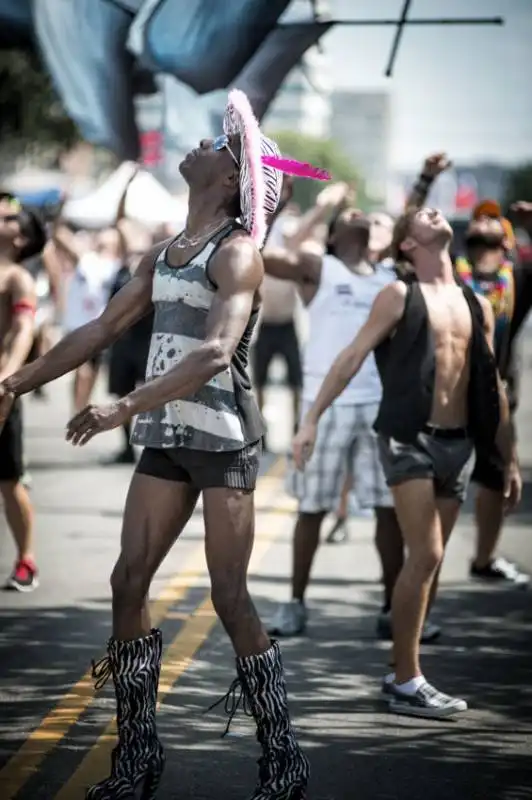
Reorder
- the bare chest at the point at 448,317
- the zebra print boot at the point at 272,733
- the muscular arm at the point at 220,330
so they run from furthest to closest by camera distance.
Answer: the bare chest at the point at 448,317
the zebra print boot at the point at 272,733
the muscular arm at the point at 220,330

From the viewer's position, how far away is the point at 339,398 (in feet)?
29.6

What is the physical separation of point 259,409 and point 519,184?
4703 inches

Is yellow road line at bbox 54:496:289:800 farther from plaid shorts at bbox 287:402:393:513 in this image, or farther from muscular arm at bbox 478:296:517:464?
muscular arm at bbox 478:296:517:464

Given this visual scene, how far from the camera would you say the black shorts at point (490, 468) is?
24.8ft

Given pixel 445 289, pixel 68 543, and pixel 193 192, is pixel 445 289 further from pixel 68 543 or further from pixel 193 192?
pixel 68 543

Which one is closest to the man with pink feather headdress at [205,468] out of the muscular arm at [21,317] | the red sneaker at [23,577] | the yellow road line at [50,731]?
the yellow road line at [50,731]

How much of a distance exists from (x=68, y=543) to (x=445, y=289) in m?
4.55

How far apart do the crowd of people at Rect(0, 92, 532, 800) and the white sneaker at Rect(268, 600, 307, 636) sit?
1cm

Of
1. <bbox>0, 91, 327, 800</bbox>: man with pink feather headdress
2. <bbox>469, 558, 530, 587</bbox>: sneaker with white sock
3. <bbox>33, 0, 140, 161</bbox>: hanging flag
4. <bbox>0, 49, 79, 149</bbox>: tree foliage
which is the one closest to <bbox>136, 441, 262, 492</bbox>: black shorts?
<bbox>0, 91, 327, 800</bbox>: man with pink feather headdress

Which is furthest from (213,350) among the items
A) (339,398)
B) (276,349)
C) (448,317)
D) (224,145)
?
(276,349)

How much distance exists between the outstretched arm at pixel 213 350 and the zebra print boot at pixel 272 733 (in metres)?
0.91

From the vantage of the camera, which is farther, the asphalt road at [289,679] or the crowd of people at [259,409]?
the asphalt road at [289,679]

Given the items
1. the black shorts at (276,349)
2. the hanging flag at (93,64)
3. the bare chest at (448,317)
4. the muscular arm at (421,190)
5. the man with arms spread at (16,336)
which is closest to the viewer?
the bare chest at (448,317)

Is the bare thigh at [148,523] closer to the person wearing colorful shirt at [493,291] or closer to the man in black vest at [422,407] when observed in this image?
the man in black vest at [422,407]
